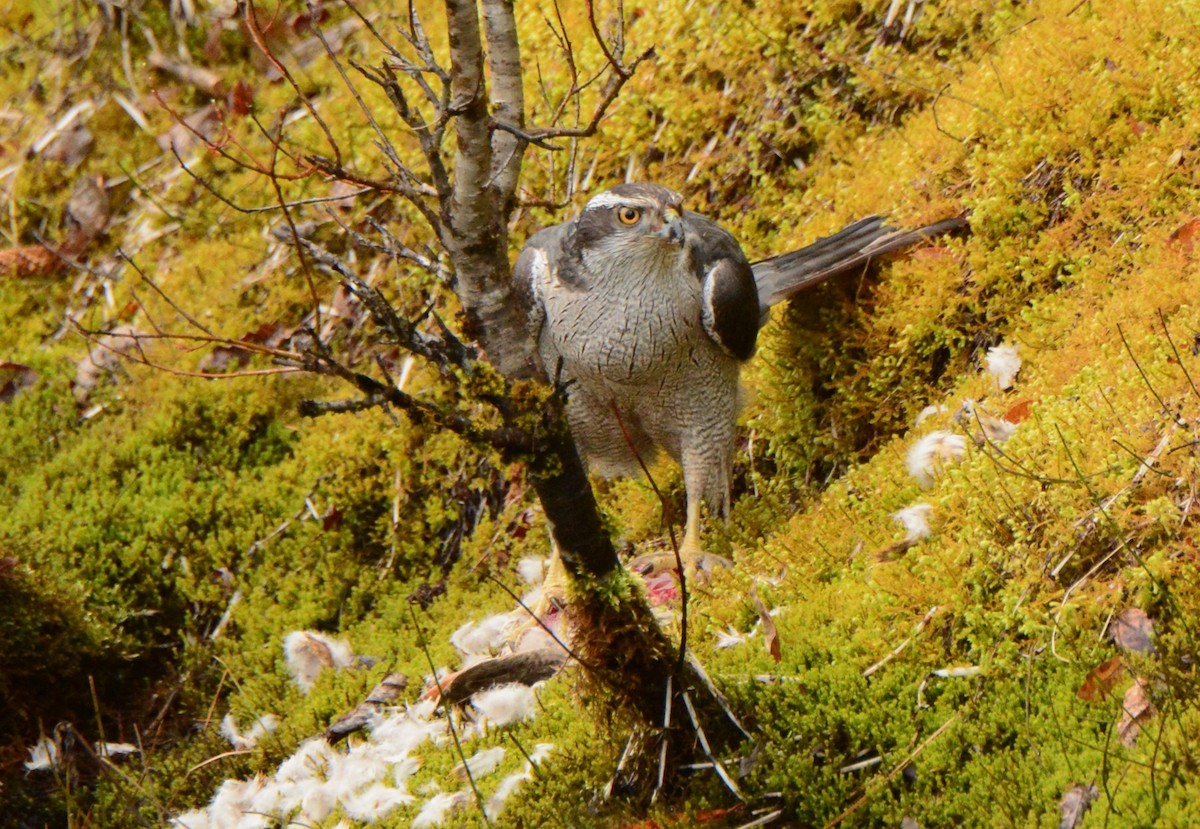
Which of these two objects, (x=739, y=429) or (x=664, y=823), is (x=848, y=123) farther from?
(x=664, y=823)

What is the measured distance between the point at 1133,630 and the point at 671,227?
215 centimetres

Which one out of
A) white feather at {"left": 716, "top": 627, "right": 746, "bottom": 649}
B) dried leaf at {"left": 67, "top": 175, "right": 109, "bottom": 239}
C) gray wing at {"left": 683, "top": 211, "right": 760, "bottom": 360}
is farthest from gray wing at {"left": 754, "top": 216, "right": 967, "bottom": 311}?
dried leaf at {"left": 67, "top": 175, "right": 109, "bottom": 239}

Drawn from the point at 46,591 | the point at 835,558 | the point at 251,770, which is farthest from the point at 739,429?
the point at 46,591

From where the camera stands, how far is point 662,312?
4598 mm

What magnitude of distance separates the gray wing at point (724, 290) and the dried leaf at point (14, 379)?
4.49 m

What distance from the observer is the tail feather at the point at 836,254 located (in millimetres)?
5020

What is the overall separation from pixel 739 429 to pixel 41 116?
19.8 ft

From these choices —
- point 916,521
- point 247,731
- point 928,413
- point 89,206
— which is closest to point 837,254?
point 928,413

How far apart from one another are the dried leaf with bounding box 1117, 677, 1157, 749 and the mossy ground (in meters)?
0.04

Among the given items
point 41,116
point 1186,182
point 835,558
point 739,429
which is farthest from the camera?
point 41,116

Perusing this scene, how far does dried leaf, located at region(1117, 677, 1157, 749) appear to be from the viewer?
2.79 metres

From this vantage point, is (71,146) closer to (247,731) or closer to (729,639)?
(247,731)

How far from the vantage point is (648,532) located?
5.39 meters

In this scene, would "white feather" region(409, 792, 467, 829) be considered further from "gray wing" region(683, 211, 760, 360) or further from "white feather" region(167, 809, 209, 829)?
"gray wing" region(683, 211, 760, 360)
